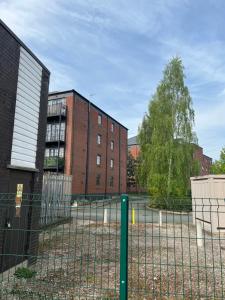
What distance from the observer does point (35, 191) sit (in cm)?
723

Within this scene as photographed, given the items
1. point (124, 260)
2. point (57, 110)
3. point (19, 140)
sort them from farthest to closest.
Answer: point (57, 110) → point (19, 140) → point (124, 260)

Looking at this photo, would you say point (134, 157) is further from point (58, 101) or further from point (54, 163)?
point (54, 163)

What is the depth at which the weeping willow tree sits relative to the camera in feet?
78.7

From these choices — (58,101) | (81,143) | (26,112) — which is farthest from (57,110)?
(26,112)

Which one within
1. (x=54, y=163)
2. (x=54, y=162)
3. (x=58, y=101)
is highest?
(x=58, y=101)

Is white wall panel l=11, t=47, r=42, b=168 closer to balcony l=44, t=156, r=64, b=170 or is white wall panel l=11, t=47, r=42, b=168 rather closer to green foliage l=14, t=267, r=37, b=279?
green foliage l=14, t=267, r=37, b=279

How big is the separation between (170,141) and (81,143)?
11623mm

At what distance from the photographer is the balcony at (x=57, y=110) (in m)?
29.4

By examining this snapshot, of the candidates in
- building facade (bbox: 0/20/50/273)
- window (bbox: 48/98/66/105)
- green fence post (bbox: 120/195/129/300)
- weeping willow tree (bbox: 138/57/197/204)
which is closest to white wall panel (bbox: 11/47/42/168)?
building facade (bbox: 0/20/50/273)

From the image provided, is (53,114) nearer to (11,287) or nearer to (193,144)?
(193,144)

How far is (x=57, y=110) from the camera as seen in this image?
2953cm

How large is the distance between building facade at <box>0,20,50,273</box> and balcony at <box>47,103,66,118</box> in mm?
21972

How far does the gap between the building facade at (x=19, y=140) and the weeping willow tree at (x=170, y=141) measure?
1786 centimetres

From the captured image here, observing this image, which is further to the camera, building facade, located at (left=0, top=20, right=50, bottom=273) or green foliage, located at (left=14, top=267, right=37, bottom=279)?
building facade, located at (left=0, top=20, right=50, bottom=273)
